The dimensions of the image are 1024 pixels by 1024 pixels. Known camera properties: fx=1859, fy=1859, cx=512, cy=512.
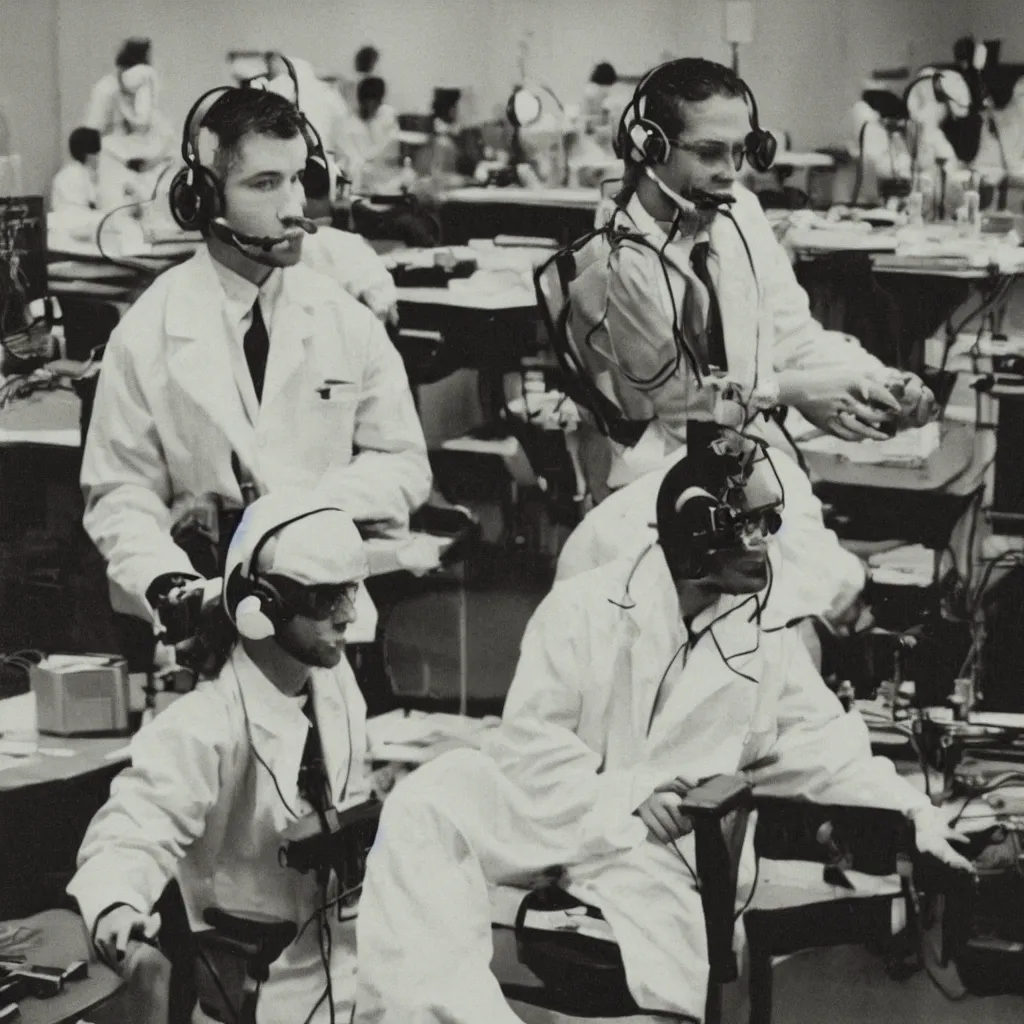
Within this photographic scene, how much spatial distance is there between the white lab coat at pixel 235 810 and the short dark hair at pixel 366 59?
110 cm

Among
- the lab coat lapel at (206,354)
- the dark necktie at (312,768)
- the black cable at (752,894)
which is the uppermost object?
the lab coat lapel at (206,354)

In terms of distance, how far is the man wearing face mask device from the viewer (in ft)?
8.25

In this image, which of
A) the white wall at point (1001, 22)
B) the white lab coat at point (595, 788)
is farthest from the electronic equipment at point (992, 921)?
the white wall at point (1001, 22)

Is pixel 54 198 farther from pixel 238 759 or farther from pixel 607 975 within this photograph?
pixel 607 975

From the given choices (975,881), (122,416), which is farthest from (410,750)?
(975,881)

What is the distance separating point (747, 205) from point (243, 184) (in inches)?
27.7

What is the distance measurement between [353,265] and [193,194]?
1.68 feet

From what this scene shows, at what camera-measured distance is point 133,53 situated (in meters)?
2.80

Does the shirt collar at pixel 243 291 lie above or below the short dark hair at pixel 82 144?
below

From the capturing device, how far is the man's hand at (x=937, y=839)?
234 centimetres

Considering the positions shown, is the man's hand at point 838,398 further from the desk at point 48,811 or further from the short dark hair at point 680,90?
the desk at point 48,811

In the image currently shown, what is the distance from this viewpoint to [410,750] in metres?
2.67

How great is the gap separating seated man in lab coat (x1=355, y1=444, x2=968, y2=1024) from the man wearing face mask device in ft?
0.73

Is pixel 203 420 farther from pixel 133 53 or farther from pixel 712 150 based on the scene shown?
pixel 712 150
